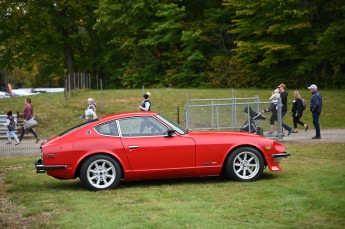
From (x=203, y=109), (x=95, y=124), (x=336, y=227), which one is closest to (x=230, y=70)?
(x=203, y=109)

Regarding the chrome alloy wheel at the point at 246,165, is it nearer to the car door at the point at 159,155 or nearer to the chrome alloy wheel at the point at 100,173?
the car door at the point at 159,155

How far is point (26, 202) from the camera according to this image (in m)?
9.46

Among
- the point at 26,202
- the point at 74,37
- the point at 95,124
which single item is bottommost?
the point at 26,202

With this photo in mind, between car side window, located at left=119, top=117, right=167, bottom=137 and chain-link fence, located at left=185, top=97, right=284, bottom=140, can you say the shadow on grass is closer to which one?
car side window, located at left=119, top=117, right=167, bottom=137

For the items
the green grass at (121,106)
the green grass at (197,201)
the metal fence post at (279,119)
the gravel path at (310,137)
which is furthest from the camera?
the green grass at (121,106)

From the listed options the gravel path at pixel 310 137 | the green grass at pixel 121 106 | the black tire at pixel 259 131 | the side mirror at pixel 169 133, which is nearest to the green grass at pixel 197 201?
the side mirror at pixel 169 133

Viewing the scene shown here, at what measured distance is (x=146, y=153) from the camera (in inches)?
412

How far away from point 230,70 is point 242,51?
2135mm

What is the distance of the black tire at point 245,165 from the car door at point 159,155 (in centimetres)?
73

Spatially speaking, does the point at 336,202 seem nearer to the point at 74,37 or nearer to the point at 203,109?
the point at 203,109

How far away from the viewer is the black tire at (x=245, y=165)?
10625mm

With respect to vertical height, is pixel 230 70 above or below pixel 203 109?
above

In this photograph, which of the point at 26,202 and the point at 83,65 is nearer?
the point at 26,202

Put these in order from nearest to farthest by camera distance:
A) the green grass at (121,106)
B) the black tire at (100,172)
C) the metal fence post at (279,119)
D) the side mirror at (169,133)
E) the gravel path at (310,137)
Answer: the black tire at (100,172) < the side mirror at (169,133) < the metal fence post at (279,119) < the gravel path at (310,137) < the green grass at (121,106)
